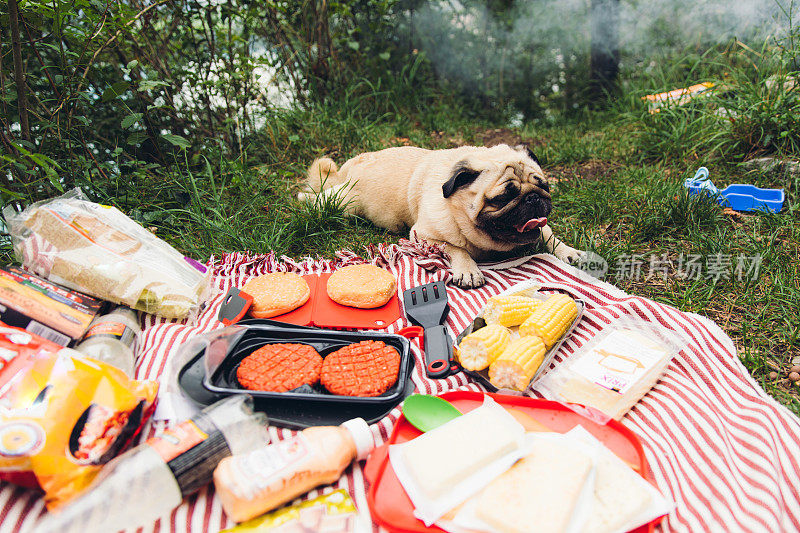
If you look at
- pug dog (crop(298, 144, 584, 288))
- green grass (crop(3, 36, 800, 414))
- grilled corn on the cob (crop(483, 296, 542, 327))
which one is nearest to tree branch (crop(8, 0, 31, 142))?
green grass (crop(3, 36, 800, 414))

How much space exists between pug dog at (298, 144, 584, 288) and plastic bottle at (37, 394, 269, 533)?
1600 mm

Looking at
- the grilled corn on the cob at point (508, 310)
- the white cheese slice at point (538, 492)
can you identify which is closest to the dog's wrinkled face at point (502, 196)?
the grilled corn on the cob at point (508, 310)

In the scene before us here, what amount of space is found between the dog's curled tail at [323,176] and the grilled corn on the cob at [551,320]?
86.9 inches

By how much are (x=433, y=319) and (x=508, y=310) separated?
0.39 meters

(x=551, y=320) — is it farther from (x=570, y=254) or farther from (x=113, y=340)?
(x=113, y=340)

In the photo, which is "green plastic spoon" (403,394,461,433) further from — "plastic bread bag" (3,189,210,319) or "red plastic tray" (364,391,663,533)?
"plastic bread bag" (3,189,210,319)

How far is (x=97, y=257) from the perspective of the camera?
7.09 ft

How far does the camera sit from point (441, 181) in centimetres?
301

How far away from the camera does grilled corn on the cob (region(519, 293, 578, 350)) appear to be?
78.0 inches

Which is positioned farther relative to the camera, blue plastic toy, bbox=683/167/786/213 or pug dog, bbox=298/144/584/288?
blue plastic toy, bbox=683/167/786/213

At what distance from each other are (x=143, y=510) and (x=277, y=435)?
0.45m

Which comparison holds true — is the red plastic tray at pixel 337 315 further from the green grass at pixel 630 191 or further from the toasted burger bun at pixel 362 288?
the green grass at pixel 630 191

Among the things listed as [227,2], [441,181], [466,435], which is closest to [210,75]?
[227,2]

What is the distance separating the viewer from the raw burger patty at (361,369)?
1.72m
